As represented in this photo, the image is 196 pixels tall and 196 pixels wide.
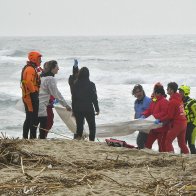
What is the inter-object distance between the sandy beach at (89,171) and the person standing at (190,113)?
2.07m

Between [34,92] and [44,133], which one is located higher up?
[34,92]

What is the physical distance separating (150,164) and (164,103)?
2371 millimetres

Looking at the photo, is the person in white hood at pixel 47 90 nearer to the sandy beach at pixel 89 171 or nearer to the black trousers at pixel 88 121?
the black trousers at pixel 88 121

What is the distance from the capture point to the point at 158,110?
8.62 meters

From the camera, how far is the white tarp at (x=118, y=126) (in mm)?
8680

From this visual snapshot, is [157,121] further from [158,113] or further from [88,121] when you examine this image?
[88,121]

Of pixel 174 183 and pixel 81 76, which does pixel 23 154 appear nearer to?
pixel 174 183

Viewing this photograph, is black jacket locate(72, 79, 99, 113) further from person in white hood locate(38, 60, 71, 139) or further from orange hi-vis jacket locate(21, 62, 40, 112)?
orange hi-vis jacket locate(21, 62, 40, 112)

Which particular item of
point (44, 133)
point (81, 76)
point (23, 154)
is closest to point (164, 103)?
point (81, 76)

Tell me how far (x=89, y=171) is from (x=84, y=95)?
333 cm

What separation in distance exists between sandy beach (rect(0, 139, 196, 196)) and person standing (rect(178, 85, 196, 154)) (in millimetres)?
2068

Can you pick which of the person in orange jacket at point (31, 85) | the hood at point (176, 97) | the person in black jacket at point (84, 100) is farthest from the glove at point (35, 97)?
the hood at point (176, 97)

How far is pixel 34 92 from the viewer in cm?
823

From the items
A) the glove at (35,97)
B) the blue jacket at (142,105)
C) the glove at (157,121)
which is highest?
the glove at (35,97)
